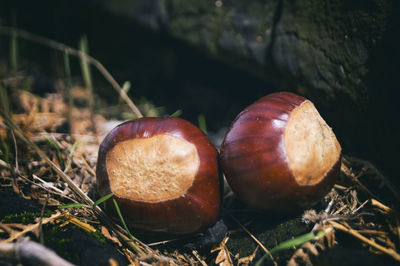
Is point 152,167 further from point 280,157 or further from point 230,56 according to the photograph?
point 230,56

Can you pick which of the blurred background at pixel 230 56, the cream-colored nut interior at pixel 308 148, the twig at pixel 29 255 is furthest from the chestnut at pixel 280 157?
Answer: the twig at pixel 29 255

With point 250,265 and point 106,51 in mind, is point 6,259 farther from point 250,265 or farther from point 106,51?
point 106,51

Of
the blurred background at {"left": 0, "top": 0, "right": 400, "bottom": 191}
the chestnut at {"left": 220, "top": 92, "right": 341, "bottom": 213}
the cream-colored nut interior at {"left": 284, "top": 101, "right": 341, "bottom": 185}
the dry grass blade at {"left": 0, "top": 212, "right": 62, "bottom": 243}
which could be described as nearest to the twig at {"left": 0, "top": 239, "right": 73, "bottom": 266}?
the dry grass blade at {"left": 0, "top": 212, "right": 62, "bottom": 243}

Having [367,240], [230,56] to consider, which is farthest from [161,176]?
[230,56]

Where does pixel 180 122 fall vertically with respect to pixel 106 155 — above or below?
above

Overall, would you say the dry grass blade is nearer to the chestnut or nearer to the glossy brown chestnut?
the glossy brown chestnut

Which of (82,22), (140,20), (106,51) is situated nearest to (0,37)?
(82,22)
